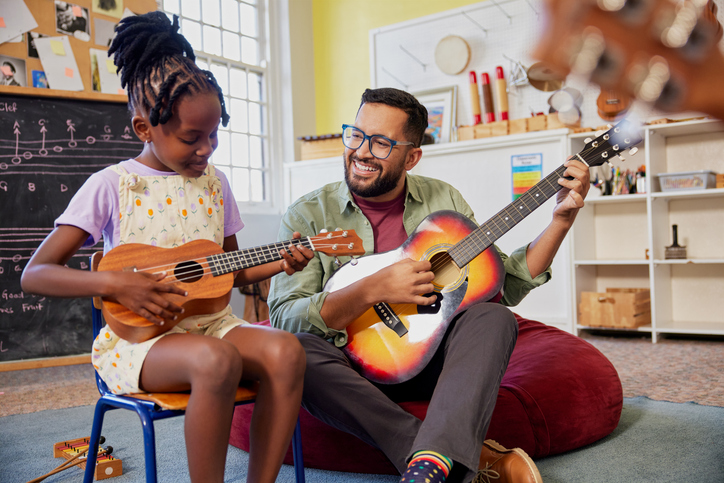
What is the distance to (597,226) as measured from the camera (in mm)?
4086

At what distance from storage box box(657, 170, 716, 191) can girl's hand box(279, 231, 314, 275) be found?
295 centimetres

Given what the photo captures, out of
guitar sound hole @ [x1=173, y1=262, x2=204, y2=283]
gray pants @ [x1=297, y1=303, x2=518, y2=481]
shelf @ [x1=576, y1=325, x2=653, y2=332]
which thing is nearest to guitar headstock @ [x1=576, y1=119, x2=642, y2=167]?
gray pants @ [x1=297, y1=303, x2=518, y2=481]

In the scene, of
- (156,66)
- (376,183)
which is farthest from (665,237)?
(156,66)

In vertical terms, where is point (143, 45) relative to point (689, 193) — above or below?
above

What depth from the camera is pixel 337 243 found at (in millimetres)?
1368

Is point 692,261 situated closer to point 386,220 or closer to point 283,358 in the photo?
point 386,220

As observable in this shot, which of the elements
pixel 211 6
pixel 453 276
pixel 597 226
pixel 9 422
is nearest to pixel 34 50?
pixel 211 6

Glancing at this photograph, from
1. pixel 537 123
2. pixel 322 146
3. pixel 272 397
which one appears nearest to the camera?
pixel 272 397

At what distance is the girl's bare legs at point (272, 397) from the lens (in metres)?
1.16

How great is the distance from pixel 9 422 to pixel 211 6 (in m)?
3.47

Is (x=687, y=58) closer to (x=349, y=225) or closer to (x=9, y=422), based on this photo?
(x=349, y=225)

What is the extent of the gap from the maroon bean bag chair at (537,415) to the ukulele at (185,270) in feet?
1.81

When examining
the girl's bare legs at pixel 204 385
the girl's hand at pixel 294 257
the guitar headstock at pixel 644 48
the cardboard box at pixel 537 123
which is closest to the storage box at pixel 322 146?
the cardboard box at pixel 537 123

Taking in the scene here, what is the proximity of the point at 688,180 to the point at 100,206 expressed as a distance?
3.34 metres
